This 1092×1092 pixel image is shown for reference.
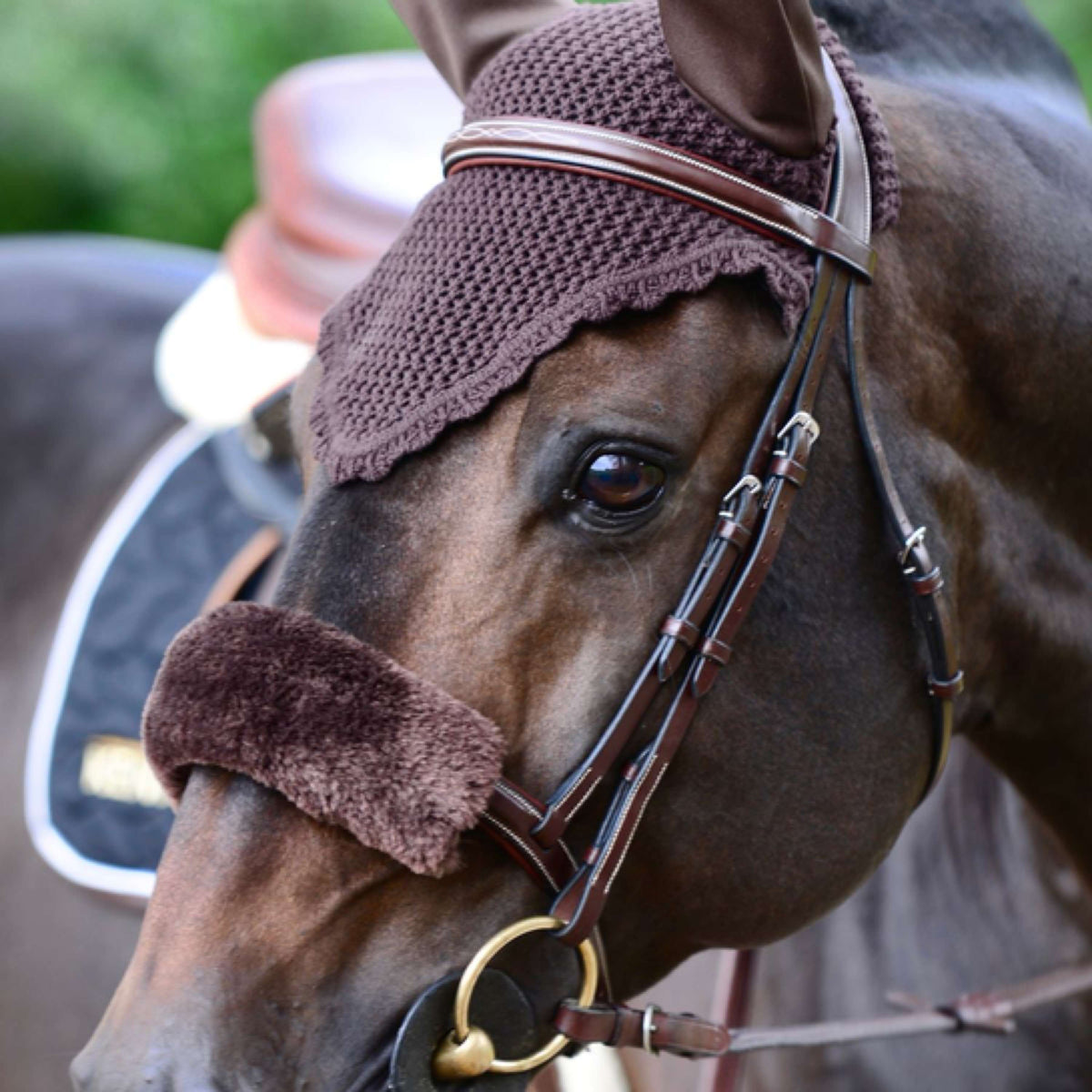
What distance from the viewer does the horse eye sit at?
116 centimetres

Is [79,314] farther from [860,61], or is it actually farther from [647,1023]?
[647,1023]

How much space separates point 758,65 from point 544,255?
0.79ft

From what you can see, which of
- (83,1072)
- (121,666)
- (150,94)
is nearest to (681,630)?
(83,1072)

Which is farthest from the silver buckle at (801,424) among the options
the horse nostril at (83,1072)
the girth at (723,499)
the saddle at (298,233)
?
the saddle at (298,233)

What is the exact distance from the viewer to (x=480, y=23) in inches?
56.2

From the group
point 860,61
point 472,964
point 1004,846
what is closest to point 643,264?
point 860,61

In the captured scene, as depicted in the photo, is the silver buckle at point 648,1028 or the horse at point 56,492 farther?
the horse at point 56,492

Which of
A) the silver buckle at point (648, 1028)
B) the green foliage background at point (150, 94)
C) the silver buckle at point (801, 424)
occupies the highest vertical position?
the silver buckle at point (801, 424)

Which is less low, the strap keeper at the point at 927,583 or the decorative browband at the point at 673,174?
the decorative browband at the point at 673,174

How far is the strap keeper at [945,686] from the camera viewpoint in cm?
133

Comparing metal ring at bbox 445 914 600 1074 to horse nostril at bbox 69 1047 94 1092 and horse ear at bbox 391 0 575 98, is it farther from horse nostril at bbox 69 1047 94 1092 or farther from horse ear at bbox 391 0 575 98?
horse ear at bbox 391 0 575 98

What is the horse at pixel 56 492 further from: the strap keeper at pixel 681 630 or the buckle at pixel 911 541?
the buckle at pixel 911 541

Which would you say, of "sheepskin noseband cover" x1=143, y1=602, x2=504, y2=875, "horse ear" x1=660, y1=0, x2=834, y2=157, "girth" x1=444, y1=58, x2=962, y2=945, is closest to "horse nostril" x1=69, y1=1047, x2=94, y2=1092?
"sheepskin noseband cover" x1=143, y1=602, x2=504, y2=875

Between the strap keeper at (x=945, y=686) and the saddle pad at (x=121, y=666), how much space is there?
3.86 ft
